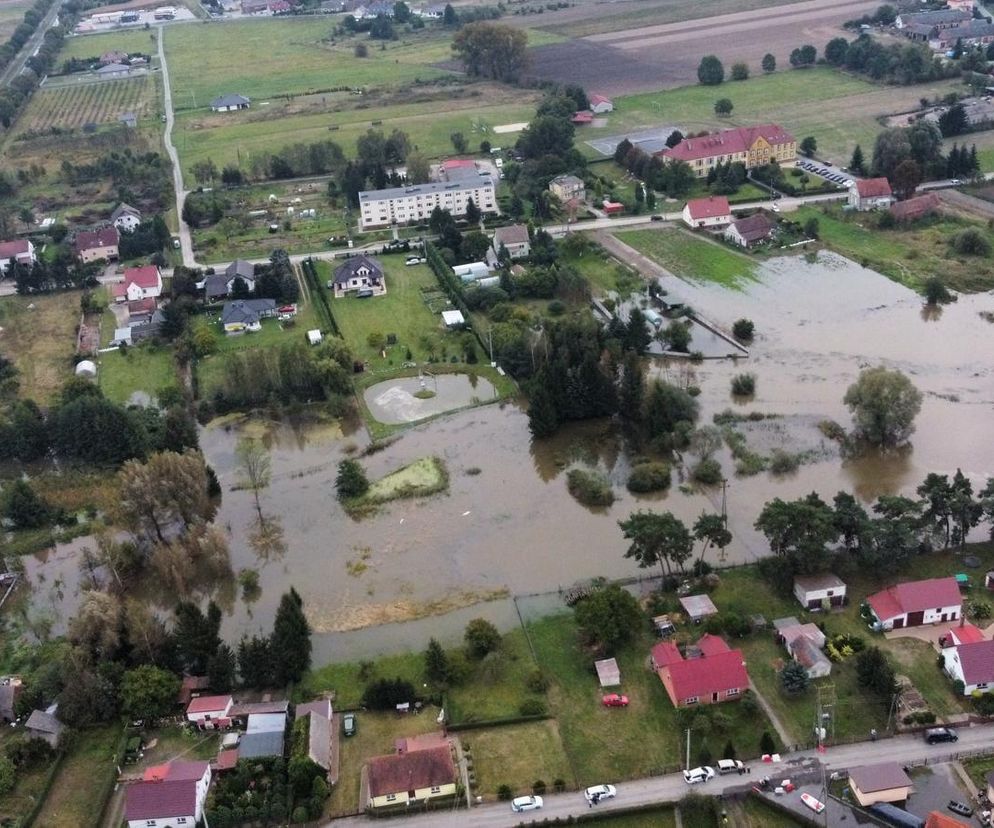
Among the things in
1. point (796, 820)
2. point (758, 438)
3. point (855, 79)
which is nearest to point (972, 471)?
point (758, 438)

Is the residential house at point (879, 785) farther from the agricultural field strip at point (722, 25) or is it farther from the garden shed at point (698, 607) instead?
the agricultural field strip at point (722, 25)

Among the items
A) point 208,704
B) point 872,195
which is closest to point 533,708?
point 208,704

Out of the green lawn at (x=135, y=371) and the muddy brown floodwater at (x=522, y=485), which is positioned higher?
the green lawn at (x=135, y=371)

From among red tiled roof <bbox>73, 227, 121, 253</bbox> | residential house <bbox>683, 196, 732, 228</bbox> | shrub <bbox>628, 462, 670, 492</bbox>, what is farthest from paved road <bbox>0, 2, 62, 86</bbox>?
shrub <bbox>628, 462, 670, 492</bbox>

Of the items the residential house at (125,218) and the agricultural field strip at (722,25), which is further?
the agricultural field strip at (722,25)

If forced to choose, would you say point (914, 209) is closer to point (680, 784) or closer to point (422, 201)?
point (422, 201)

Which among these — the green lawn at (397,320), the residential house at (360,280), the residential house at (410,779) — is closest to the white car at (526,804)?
the residential house at (410,779)
